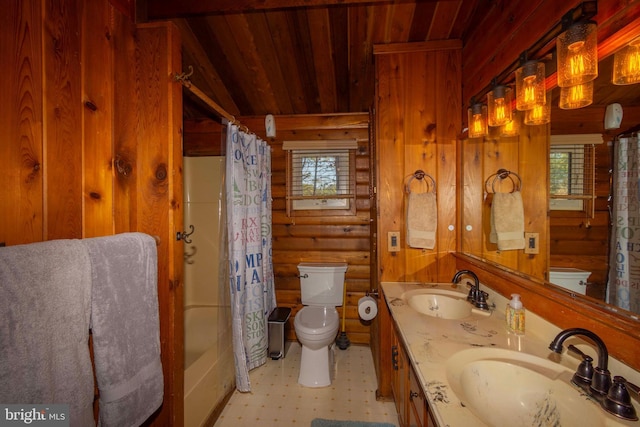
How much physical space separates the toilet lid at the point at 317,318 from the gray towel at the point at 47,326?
142 centimetres

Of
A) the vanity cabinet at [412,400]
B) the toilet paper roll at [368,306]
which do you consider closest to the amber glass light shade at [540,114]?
the vanity cabinet at [412,400]

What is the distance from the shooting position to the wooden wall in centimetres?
77

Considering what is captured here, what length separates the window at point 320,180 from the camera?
2.58 meters

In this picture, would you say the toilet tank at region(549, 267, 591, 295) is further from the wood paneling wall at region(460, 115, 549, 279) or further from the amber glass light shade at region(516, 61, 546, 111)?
the amber glass light shade at region(516, 61, 546, 111)

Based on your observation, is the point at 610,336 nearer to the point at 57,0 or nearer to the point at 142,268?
the point at 142,268

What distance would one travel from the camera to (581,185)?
2.93ft

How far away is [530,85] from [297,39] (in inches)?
59.4

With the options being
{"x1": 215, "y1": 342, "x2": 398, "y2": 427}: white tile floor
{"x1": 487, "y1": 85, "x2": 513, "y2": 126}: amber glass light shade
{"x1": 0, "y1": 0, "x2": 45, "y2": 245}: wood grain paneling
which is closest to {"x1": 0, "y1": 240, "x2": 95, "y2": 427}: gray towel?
{"x1": 0, "y1": 0, "x2": 45, "y2": 245}: wood grain paneling

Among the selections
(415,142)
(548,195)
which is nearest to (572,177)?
(548,195)

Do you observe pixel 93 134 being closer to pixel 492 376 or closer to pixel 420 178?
pixel 492 376

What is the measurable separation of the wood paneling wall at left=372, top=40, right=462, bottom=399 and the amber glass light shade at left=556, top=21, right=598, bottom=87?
934 mm

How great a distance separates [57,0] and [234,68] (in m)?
1.28

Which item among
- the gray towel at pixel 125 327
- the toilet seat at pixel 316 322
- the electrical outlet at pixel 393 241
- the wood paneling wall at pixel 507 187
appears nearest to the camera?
the gray towel at pixel 125 327

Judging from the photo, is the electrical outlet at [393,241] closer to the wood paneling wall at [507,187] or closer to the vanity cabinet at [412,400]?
the wood paneling wall at [507,187]
